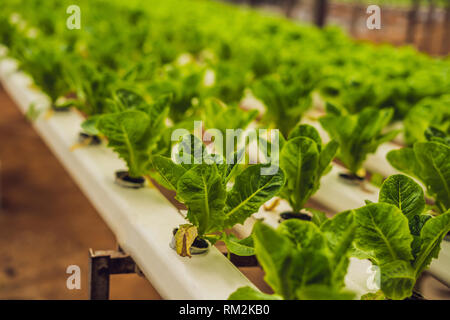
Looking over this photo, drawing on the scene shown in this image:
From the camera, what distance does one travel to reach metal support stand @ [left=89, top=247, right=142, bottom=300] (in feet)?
4.35

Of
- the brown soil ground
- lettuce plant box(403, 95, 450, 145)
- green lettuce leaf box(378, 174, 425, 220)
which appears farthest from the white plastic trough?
lettuce plant box(403, 95, 450, 145)

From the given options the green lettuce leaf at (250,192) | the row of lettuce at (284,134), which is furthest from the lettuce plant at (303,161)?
the green lettuce leaf at (250,192)

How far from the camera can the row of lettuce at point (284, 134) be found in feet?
2.86

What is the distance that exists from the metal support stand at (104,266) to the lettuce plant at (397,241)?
577mm

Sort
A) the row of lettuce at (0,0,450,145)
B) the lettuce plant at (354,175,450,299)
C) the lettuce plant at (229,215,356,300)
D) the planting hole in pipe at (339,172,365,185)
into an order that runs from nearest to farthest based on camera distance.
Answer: the lettuce plant at (229,215,356,300) < the lettuce plant at (354,175,450,299) < the planting hole in pipe at (339,172,365,185) < the row of lettuce at (0,0,450,145)

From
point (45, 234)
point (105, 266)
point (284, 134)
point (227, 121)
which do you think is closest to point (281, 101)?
point (284, 134)

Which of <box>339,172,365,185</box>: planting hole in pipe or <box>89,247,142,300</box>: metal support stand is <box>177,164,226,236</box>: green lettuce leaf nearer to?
<box>89,247,142,300</box>: metal support stand

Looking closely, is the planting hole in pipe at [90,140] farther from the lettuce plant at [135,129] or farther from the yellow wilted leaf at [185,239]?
the yellow wilted leaf at [185,239]

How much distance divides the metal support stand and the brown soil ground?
671 mm

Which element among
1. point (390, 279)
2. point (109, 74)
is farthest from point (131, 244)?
point (109, 74)

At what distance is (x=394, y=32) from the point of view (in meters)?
8.20
